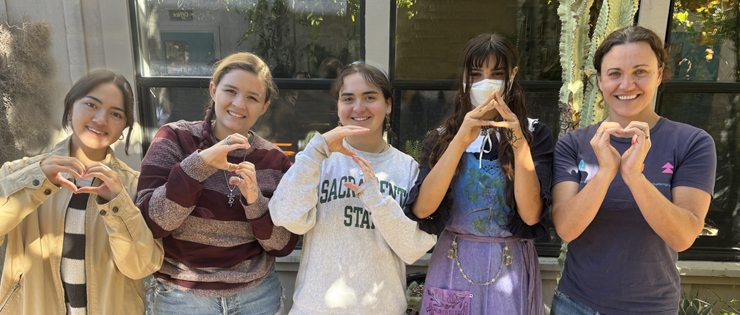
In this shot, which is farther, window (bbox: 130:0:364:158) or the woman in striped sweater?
window (bbox: 130:0:364:158)

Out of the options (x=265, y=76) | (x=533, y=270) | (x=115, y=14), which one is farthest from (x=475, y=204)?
(x=115, y=14)

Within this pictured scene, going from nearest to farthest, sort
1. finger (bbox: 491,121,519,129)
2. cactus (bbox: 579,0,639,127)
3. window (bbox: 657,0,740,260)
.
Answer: finger (bbox: 491,121,519,129) < cactus (bbox: 579,0,639,127) < window (bbox: 657,0,740,260)

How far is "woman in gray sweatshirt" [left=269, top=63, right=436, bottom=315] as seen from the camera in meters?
1.78

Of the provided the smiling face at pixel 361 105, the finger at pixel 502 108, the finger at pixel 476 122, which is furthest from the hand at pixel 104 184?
the finger at pixel 502 108

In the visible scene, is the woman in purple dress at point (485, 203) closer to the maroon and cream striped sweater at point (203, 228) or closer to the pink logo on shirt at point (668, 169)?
the pink logo on shirt at point (668, 169)

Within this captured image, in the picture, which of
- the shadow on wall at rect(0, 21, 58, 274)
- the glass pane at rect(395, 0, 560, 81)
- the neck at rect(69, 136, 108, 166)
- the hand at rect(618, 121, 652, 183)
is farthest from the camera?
the glass pane at rect(395, 0, 560, 81)

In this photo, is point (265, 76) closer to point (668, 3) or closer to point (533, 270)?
point (533, 270)

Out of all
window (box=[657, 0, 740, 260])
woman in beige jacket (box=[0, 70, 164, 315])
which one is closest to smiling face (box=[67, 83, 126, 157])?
woman in beige jacket (box=[0, 70, 164, 315])

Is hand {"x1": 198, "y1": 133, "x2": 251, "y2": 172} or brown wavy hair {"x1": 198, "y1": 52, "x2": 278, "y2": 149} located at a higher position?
brown wavy hair {"x1": 198, "y1": 52, "x2": 278, "y2": 149}

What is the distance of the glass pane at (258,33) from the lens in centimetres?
360

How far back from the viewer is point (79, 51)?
3.33 meters

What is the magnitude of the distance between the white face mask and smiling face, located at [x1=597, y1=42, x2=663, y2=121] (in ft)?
1.52

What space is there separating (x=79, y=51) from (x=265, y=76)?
7.57 ft

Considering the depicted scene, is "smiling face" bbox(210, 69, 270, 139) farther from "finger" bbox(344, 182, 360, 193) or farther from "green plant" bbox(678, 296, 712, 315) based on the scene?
"green plant" bbox(678, 296, 712, 315)
